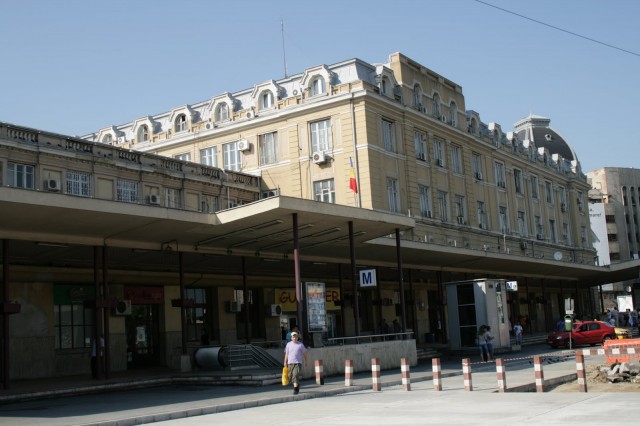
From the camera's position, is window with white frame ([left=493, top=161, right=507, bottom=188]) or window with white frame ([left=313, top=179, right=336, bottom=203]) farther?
window with white frame ([left=493, top=161, right=507, bottom=188])

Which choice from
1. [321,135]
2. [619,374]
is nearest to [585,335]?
[321,135]

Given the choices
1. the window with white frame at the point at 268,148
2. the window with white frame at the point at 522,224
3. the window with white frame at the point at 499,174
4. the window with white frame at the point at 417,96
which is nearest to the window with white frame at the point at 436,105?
the window with white frame at the point at 417,96

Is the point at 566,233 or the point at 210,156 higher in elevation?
the point at 210,156

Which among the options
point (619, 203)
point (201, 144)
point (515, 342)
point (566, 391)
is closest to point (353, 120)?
point (201, 144)

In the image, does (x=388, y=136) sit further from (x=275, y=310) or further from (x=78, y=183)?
(x=78, y=183)

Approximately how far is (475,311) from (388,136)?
53.7ft

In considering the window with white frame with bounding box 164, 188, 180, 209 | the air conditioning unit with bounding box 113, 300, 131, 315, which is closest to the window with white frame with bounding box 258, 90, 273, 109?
the window with white frame with bounding box 164, 188, 180, 209

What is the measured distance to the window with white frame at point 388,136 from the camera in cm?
4869

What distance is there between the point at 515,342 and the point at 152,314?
1792 centimetres

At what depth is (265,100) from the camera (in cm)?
5209

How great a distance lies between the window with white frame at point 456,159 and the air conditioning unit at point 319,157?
11.7 meters

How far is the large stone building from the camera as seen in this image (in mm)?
25406

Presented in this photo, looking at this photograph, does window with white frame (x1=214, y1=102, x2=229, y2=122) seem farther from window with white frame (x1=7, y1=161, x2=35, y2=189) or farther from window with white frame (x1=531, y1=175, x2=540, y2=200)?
window with white frame (x1=531, y1=175, x2=540, y2=200)

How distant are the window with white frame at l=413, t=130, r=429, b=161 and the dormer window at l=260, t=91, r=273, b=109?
32.0 ft
